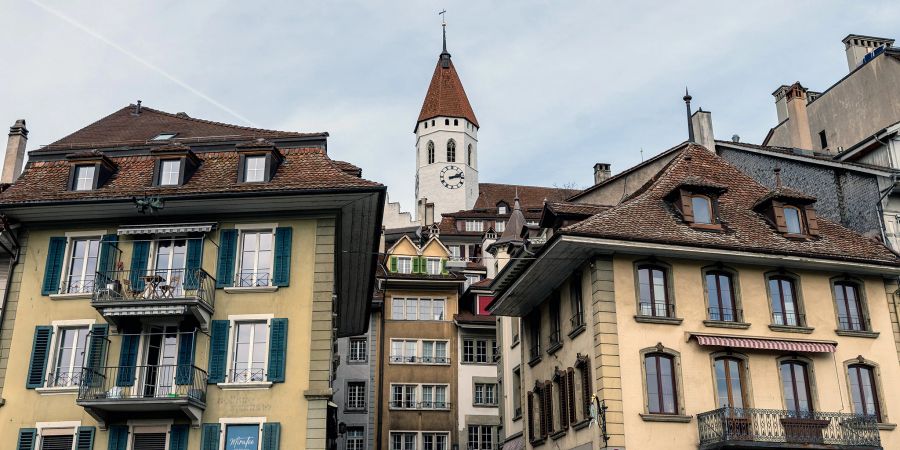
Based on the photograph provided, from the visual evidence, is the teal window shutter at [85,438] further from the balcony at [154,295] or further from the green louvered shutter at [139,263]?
the green louvered shutter at [139,263]

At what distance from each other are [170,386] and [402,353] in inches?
1076

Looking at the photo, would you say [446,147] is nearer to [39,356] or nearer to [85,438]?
[39,356]

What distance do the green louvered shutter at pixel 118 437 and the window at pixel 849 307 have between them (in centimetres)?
2202

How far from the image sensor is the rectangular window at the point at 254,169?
2908cm

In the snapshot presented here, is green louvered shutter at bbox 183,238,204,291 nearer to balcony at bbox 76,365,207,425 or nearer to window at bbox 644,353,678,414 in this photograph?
balcony at bbox 76,365,207,425

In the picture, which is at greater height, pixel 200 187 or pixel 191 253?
pixel 200 187

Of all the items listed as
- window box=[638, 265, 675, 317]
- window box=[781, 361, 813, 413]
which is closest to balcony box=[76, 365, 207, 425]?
window box=[638, 265, 675, 317]

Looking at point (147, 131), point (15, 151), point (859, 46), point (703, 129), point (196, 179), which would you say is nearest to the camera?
point (196, 179)

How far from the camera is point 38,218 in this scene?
95.5 ft

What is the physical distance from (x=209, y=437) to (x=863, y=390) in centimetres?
1992

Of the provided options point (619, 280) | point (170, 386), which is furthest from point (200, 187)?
point (619, 280)

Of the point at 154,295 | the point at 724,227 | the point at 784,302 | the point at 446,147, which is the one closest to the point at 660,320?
the point at 724,227

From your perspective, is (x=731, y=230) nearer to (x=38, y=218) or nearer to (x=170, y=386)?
(x=170, y=386)

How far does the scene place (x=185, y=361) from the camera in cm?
2722
